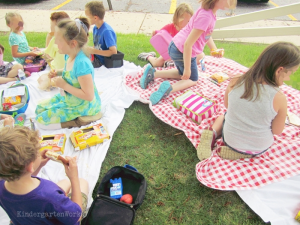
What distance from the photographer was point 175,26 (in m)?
3.70

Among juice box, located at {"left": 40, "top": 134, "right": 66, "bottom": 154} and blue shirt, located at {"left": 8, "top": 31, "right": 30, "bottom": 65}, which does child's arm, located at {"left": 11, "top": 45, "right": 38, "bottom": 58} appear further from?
juice box, located at {"left": 40, "top": 134, "right": 66, "bottom": 154}

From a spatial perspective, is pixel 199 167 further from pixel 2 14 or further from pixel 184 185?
pixel 2 14

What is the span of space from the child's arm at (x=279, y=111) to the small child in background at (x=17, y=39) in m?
3.78

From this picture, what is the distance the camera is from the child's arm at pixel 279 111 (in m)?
1.76

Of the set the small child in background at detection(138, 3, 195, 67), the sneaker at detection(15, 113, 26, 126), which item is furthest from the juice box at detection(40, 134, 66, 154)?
the small child in background at detection(138, 3, 195, 67)

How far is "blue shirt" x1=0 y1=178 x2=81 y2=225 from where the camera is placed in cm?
119

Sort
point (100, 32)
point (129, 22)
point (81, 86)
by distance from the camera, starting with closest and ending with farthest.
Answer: point (81, 86)
point (100, 32)
point (129, 22)

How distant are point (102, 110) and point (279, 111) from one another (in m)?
2.09

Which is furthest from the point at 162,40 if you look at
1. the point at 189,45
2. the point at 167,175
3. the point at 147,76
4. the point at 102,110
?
the point at 167,175

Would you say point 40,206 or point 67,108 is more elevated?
point 40,206

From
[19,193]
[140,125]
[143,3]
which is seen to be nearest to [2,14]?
[143,3]

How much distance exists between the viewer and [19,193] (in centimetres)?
119

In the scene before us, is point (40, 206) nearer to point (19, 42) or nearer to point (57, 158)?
point (57, 158)

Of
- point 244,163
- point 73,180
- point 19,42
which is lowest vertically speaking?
point 244,163
